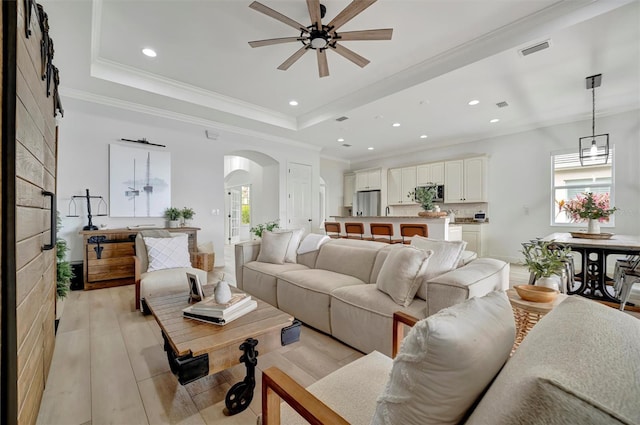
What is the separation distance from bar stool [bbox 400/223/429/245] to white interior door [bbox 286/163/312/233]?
2.88 metres

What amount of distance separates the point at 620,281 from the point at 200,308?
3922 mm

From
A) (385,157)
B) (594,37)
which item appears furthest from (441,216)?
(385,157)

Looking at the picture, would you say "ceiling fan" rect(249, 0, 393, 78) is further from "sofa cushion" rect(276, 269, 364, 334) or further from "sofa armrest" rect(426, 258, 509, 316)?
"sofa cushion" rect(276, 269, 364, 334)

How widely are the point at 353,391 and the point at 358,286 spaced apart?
138 centimetres

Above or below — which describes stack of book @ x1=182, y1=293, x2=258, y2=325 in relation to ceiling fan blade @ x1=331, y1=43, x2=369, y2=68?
below

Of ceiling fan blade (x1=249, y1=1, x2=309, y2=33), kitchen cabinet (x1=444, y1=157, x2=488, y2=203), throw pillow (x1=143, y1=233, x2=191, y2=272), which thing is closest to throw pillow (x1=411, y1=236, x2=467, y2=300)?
ceiling fan blade (x1=249, y1=1, x2=309, y2=33)

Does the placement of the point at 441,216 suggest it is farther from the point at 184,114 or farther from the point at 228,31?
the point at 184,114

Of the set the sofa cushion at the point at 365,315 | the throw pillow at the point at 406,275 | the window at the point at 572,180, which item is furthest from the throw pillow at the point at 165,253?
the window at the point at 572,180

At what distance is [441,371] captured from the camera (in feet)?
1.93

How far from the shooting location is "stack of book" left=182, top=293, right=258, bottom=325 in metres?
1.68

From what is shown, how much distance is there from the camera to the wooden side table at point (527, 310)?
1.58m

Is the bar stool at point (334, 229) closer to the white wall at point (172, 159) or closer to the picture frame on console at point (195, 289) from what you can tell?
the white wall at point (172, 159)

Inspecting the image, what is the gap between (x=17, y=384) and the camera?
40.3 inches

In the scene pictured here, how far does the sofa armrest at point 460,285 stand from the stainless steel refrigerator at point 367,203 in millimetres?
6133
